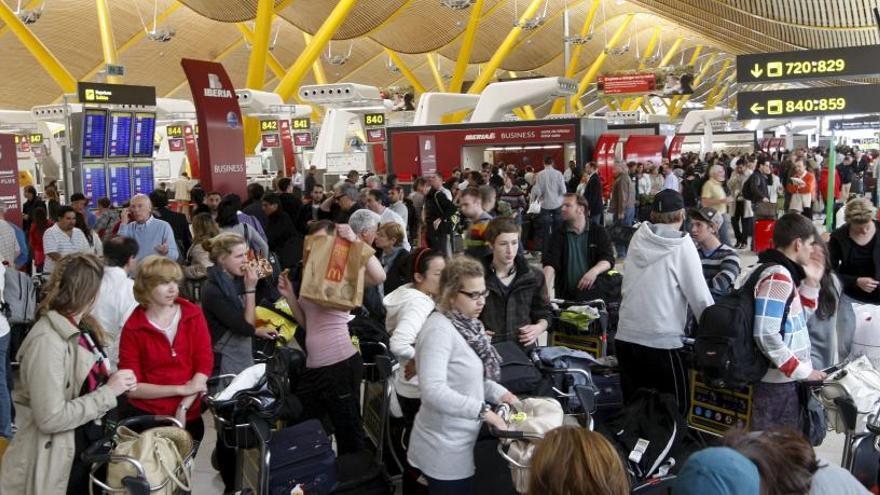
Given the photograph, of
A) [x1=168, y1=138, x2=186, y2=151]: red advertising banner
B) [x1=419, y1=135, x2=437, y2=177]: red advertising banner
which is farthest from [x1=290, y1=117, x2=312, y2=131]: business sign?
[x1=419, y1=135, x2=437, y2=177]: red advertising banner

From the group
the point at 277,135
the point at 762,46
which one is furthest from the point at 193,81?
the point at 762,46

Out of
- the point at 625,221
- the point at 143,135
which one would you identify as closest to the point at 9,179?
the point at 143,135

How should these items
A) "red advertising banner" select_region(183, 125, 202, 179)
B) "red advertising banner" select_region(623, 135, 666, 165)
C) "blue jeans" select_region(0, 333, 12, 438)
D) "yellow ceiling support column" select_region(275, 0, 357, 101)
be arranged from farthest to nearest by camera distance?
"red advertising banner" select_region(183, 125, 202, 179), "yellow ceiling support column" select_region(275, 0, 357, 101), "red advertising banner" select_region(623, 135, 666, 165), "blue jeans" select_region(0, 333, 12, 438)

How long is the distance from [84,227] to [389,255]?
372 cm

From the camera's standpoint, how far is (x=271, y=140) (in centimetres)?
3042

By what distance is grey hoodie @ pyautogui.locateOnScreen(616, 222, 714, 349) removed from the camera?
4.52 metres

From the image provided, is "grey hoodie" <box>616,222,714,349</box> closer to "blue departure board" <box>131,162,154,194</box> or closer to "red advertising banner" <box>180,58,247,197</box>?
"red advertising banner" <box>180,58,247,197</box>

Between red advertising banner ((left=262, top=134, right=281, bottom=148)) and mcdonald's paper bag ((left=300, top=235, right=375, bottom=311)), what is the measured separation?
87.2 feet

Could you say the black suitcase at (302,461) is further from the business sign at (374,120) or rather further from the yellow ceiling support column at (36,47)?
the yellow ceiling support column at (36,47)

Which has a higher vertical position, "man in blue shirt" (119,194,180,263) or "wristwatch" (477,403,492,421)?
"man in blue shirt" (119,194,180,263)

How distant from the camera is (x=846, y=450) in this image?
3.82m

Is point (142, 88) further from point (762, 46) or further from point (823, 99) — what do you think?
point (762, 46)

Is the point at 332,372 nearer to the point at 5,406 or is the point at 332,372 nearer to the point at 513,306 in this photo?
the point at 513,306

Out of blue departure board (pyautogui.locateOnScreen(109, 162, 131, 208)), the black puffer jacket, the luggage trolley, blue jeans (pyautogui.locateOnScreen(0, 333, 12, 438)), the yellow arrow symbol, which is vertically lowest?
blue jeans (pyautogui.locateOnScreen(0, 333, 12, 438))
